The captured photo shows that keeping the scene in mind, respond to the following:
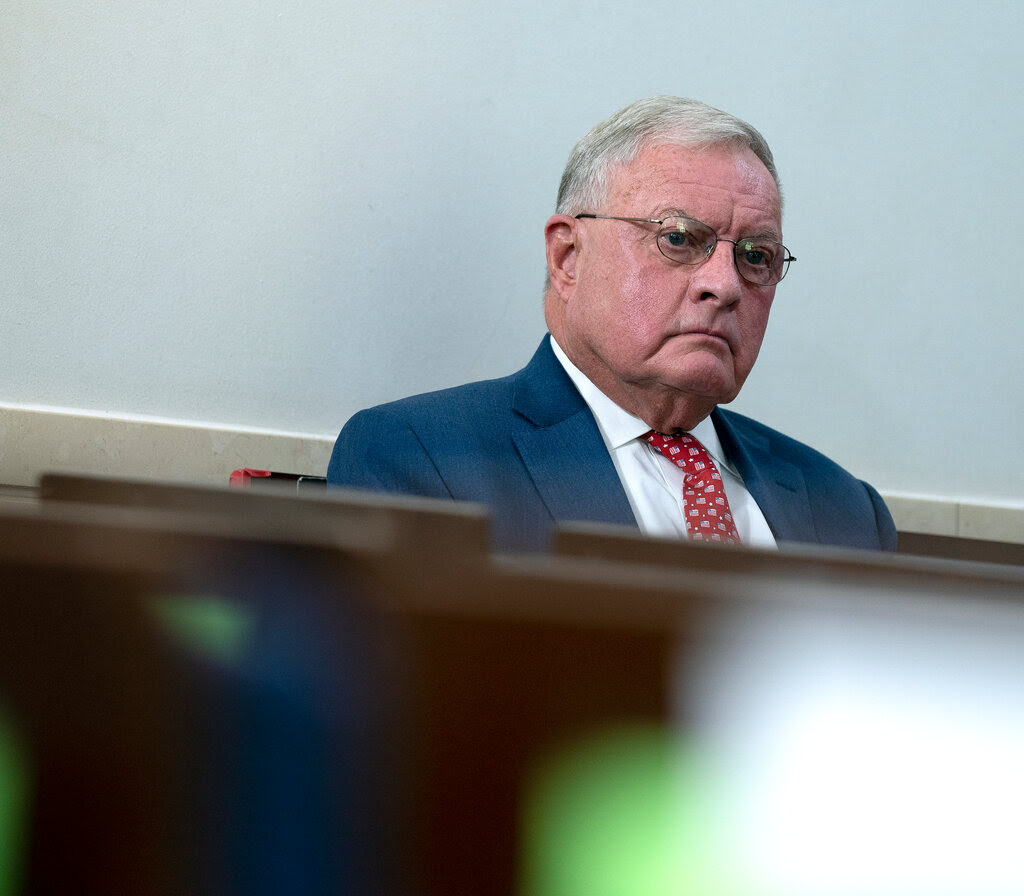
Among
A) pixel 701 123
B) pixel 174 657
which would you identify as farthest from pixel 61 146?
pixel 174 657

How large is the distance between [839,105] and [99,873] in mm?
2210

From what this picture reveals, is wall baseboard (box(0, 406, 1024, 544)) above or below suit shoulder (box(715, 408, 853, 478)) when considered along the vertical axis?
below

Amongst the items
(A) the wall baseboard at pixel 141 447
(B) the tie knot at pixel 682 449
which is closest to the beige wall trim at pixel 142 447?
(A) the wall baseboard at pixel 141 447

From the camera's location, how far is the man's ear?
1592 millimetres

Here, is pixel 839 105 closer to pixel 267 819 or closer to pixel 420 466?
pixel 420 466

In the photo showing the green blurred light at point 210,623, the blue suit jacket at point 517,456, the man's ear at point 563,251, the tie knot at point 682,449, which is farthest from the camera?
the man's ear at point 563,251

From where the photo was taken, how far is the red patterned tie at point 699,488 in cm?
140

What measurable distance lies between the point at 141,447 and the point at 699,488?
802 mm

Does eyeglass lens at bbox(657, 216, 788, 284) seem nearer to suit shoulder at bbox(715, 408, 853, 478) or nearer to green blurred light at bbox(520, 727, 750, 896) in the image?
suit shoulder at bbox(715, 408, 853, 478)

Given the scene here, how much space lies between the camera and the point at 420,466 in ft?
4.36

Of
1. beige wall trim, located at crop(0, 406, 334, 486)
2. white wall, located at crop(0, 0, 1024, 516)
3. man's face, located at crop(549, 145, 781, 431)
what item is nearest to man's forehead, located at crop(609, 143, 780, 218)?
man's face, located at crop(549, 145, 781, 431)

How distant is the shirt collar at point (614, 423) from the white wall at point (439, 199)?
35cm

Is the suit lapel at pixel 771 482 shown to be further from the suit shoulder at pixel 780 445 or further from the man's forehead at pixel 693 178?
the man's forehead at pixel 693 178

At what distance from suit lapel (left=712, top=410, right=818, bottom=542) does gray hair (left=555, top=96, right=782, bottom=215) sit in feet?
1.21
